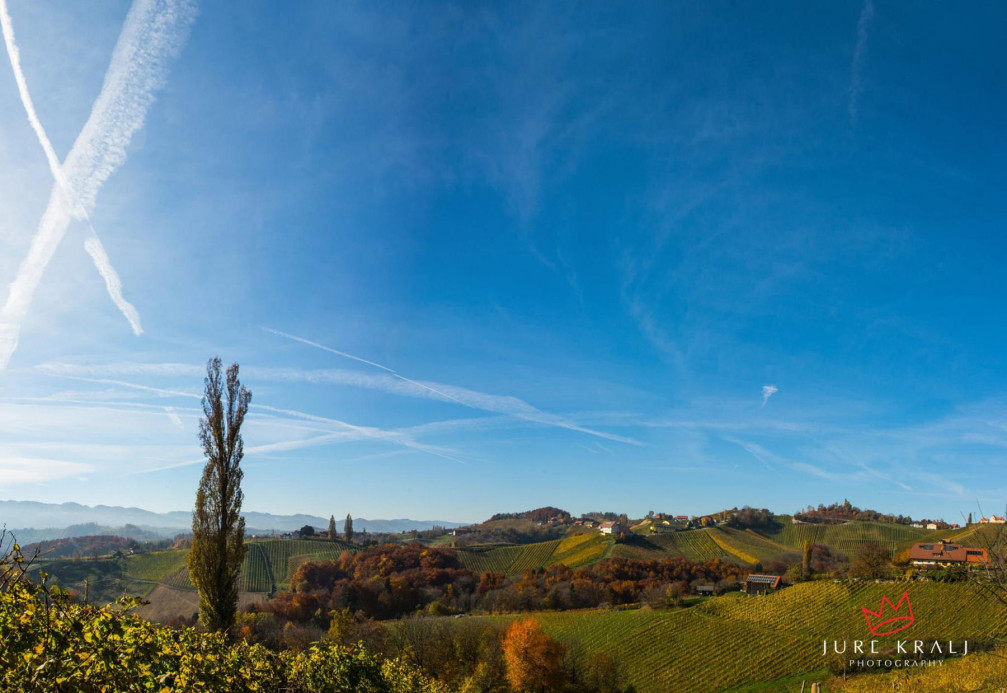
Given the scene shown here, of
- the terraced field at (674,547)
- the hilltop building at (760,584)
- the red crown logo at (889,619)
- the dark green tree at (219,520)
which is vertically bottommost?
the terraced field at (674,547)

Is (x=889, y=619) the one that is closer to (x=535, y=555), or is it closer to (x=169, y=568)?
(x=535, y=555)

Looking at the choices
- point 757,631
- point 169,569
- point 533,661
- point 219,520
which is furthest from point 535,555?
point 219,520

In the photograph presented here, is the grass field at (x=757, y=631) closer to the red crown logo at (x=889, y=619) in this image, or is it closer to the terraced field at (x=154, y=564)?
the red crown logo at (x=889, y=619)

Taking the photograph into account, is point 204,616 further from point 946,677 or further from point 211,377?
point 946,677

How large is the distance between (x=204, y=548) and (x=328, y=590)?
204 ft

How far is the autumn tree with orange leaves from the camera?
116 ft

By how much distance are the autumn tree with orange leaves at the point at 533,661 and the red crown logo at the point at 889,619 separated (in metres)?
23.7

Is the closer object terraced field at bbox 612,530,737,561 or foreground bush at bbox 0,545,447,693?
foreground bush at bbox 0,545,447,693

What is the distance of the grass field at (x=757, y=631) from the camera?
36094 millimetres

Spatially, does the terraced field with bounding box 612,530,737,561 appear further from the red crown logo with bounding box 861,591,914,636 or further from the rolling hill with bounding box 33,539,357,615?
the rolling hill with bounding box 33,539,357,615

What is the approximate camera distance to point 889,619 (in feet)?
141

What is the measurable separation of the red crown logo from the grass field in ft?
1.75

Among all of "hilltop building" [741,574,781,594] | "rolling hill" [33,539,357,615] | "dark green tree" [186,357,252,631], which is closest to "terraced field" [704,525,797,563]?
"hilltop building" [741,574,781,594]

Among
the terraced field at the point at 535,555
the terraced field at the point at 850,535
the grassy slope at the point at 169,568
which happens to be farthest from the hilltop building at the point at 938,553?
the grassy slope at the point at 169,568
